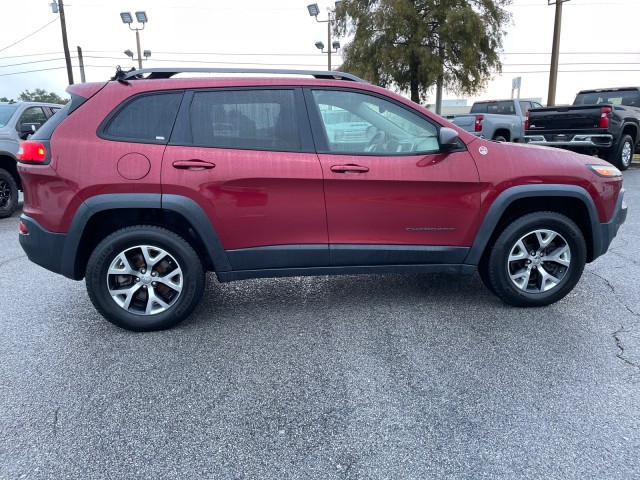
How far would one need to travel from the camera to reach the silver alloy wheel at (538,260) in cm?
408

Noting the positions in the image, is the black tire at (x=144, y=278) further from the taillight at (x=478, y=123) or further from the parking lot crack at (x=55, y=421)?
the taillight at (x=478, y=123)

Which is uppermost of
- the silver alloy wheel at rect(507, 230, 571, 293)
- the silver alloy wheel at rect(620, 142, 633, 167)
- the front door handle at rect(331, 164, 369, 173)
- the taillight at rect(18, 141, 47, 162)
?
the taillight at rect(18, 141, 47, 162)

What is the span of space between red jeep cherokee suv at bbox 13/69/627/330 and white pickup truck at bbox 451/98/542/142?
31.9ft

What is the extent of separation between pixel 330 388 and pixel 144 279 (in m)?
1.64

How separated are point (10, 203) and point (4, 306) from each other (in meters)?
5.09

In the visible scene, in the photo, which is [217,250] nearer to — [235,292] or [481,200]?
[235,292]

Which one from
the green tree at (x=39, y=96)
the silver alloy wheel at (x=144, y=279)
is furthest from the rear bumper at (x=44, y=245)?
the green tree at (x=39, y=96)

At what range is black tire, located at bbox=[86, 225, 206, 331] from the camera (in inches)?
143

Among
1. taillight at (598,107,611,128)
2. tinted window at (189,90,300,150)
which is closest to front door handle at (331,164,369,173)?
tinted window at (189,90,300,150)

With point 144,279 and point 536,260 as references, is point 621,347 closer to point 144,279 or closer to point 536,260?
point 536,260

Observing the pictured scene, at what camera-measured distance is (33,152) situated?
361cm

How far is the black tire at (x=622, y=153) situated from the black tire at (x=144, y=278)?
38.6 ft

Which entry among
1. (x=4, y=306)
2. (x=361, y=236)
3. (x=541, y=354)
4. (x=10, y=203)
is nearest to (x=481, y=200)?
(x=361, y=236)

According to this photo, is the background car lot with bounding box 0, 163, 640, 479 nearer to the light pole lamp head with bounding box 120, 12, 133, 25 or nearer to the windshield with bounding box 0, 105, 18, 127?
the windshield with bounding box 0, 105, 18, 127
